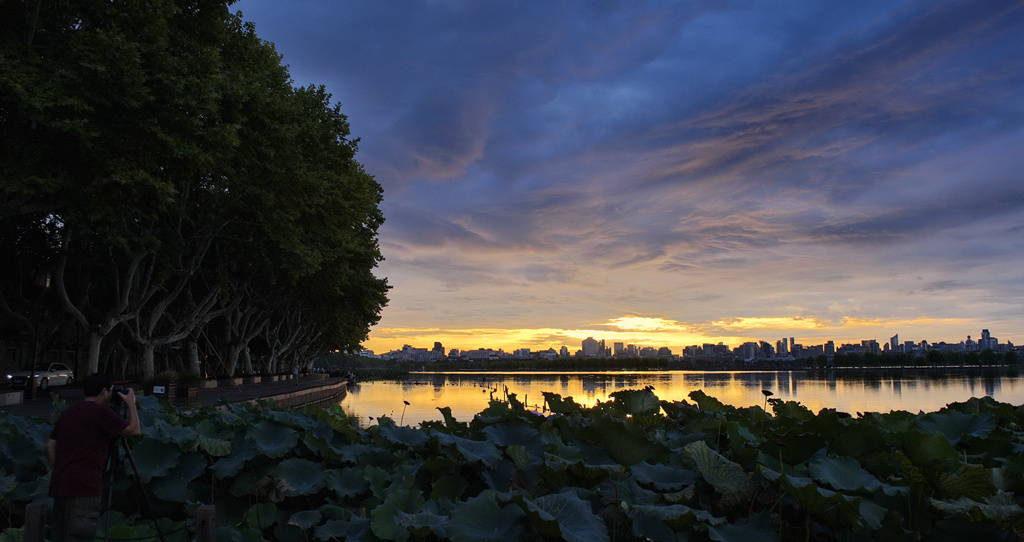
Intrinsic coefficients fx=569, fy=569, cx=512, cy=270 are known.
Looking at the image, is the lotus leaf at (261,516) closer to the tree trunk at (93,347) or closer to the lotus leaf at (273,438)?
the lotus leaf at (273,438)

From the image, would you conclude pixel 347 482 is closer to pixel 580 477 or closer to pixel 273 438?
pixel 273 438

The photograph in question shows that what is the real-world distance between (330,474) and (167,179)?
16800mm

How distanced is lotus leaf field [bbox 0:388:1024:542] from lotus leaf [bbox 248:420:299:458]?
0.01 metres

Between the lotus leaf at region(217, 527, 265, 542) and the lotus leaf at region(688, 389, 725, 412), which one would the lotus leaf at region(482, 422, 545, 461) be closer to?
the lotus leaf at region(217, 527, 265, 542)

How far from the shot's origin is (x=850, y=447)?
110 inches

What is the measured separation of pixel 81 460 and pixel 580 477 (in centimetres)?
327

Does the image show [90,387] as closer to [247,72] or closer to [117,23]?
[117,23]

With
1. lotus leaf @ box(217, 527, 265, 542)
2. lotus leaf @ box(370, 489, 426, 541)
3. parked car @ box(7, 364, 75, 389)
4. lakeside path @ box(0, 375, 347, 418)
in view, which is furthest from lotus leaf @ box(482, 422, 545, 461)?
parked car @ box(7, 364, 75, 389)

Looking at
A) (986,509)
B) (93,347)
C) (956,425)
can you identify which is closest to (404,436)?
(986,509)

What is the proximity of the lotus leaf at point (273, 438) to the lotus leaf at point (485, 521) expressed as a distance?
5.47 feet

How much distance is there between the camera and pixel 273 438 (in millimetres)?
3754

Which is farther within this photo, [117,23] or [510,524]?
[117,23]

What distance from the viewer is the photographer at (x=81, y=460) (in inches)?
142

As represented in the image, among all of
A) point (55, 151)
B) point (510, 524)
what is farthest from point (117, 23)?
point (510, 524)
